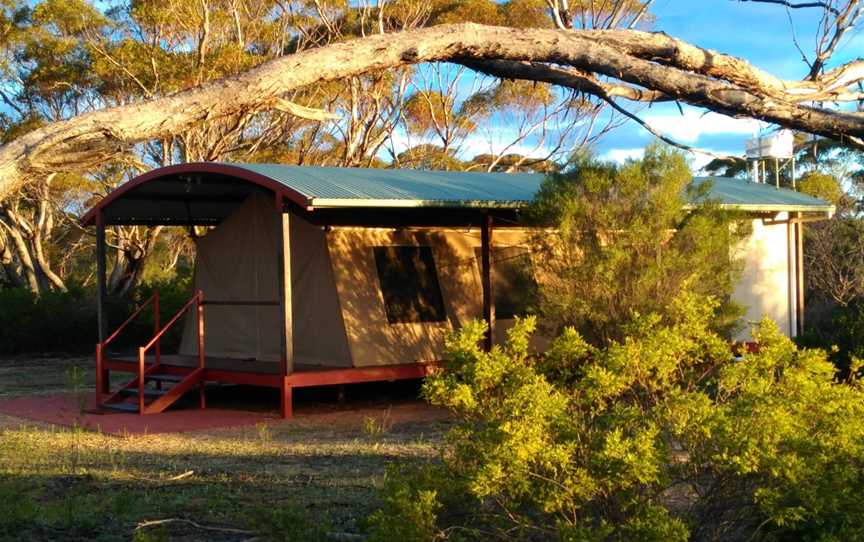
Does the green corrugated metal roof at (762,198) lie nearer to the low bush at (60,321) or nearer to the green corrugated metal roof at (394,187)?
the green corrugated metal roof at (394,187)

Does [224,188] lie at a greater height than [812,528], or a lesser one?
greater

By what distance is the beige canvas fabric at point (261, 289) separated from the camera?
14.5m

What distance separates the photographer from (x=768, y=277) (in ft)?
57.4

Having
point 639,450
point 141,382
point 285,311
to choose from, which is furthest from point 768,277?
point 639,450

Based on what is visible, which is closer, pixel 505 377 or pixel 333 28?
pixel 505 377

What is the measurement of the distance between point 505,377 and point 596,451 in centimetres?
62

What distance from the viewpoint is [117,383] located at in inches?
734

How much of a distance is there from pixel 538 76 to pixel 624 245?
5.55 m

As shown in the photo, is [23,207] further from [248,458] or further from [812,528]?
[812,528]

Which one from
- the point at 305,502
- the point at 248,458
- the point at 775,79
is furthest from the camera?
the point at 248,458

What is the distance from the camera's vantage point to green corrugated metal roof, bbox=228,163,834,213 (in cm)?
1245

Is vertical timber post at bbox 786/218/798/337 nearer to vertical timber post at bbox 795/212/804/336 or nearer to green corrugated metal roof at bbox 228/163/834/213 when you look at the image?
vertical timber post at bbox 795/212/804/336

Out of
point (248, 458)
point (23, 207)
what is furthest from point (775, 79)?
point (23, 207)

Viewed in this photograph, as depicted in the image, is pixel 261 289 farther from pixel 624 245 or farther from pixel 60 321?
pixel 60 321
